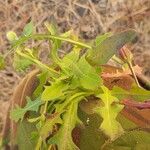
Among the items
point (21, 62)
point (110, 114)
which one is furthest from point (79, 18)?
point (110, 114)

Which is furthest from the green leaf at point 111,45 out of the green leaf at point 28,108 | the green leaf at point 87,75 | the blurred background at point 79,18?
the blurred background at point 79,18

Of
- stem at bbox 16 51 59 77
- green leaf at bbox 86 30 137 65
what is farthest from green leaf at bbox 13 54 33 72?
green leaf at bbox 86 30 137 65

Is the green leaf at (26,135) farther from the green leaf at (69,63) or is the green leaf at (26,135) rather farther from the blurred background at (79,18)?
the blurred background at (79,18)

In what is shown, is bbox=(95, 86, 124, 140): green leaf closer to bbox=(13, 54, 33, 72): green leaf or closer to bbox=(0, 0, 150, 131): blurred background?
bbox=(13, 54, 33, 72): green leaf

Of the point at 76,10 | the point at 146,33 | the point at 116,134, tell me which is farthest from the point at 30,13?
the point at 116,134

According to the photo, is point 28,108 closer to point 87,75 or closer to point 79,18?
point 87,75
